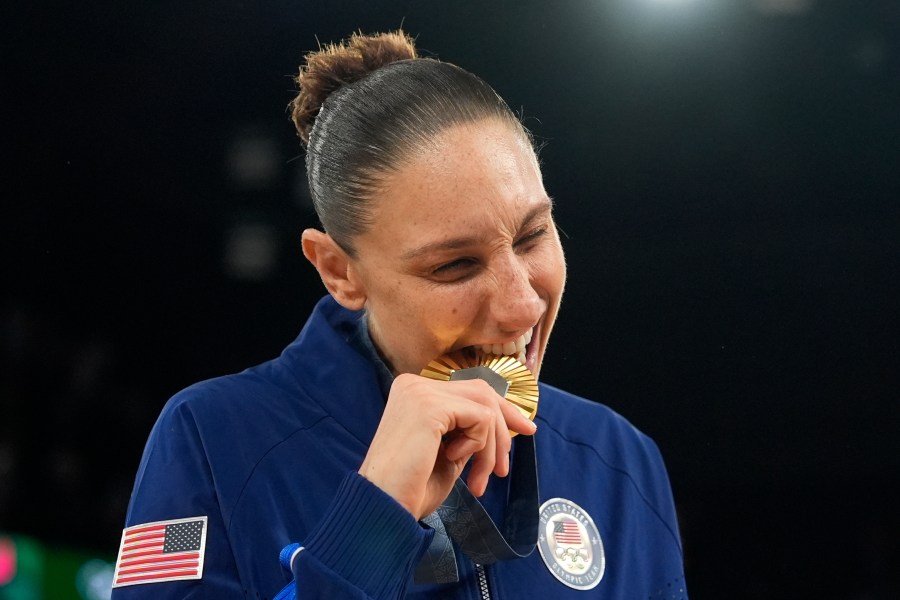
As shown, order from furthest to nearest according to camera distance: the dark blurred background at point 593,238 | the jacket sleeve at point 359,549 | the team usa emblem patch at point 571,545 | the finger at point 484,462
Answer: the dark blurred background at point 593,238 < the team usa emblem patch at point 571,545 < the finger at point 484,462 < the jacket sleeve at point 359,549

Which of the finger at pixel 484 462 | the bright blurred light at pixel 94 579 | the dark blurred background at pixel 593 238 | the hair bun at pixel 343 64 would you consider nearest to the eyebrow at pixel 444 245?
the finger at pixel 484 462

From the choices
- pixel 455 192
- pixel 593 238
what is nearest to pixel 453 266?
pixel 455 192

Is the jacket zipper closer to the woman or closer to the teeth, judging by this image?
the woman

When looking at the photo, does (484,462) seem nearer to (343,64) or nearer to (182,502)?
(182,502)

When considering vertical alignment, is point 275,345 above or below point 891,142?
below

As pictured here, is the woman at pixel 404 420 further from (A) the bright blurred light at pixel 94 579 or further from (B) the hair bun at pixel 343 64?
(A) the bright blurred light at pixel 94 579

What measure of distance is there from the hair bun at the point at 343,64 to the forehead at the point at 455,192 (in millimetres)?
265

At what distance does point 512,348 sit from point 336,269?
32 cm

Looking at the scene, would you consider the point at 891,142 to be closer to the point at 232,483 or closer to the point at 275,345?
the point at 275,345

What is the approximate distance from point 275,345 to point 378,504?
4.91ft

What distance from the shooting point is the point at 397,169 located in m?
1.64

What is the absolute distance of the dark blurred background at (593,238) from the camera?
2725mm

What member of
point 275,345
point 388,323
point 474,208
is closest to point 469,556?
point 388,323

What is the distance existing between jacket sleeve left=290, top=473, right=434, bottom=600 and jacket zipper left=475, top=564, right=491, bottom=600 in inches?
10.2
